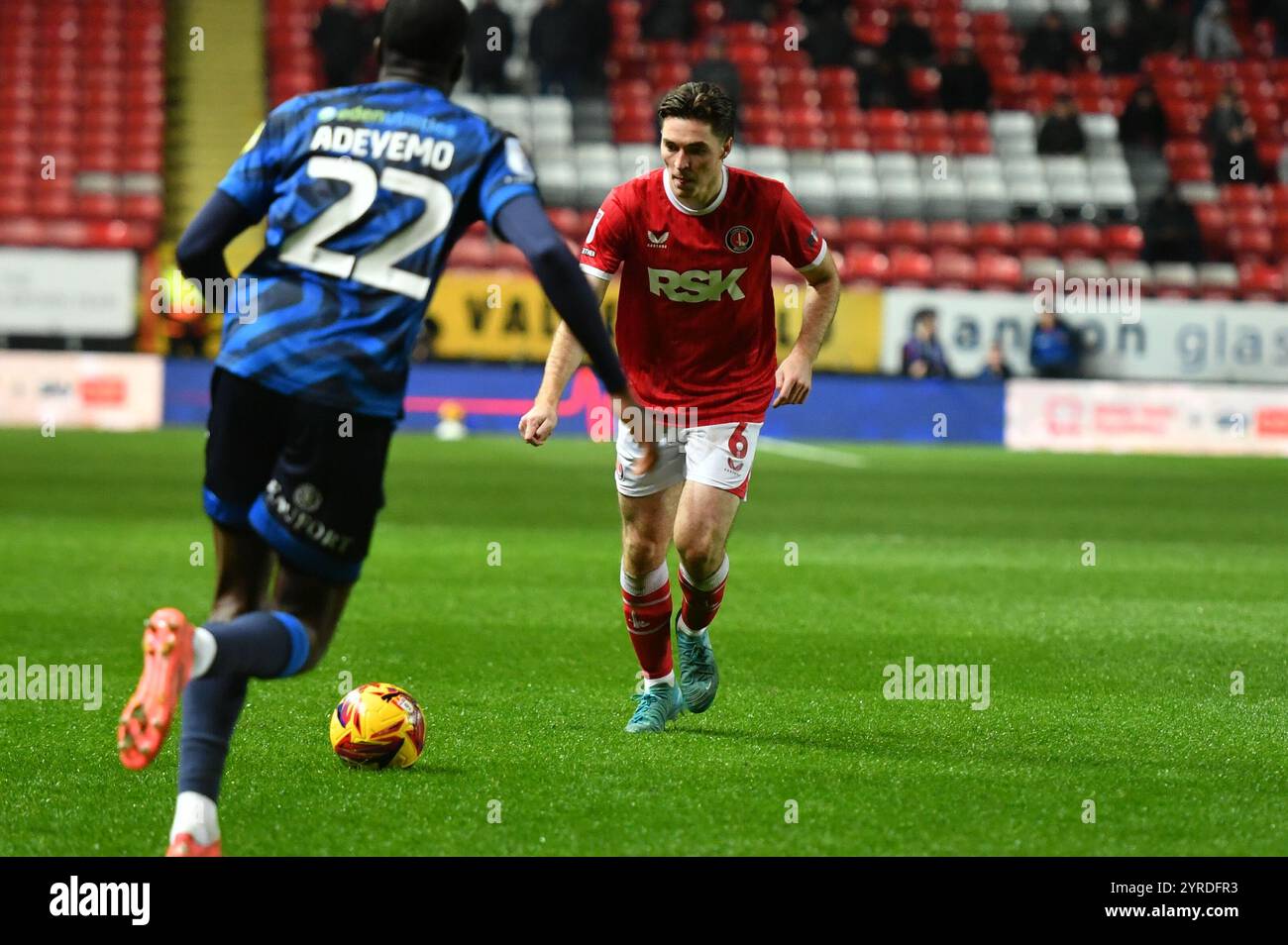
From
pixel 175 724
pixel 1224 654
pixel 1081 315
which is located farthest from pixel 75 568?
pixel 1081 315

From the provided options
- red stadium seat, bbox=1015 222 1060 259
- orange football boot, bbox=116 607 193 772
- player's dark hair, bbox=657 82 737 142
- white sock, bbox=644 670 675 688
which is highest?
player's dark hair, bbox=657 82 737 142

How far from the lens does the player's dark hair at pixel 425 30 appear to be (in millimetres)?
4113

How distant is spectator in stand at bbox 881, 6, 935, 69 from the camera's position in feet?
89.9

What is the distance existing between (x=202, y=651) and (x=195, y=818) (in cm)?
43

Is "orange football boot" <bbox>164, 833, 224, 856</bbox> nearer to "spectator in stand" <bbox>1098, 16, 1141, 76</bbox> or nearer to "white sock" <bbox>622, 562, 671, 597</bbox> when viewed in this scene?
"white sock" <bbox>622, 562, 671, 597</bbox>

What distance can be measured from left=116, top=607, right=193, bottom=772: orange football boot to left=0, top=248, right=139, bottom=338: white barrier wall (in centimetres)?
2014

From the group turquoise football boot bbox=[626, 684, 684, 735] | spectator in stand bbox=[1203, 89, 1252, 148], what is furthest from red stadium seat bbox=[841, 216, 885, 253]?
turquoise football boot bbox=[626, 684, 684, 735]

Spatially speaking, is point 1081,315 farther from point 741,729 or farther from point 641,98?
point 741,729

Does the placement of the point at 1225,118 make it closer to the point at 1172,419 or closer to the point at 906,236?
the point at 906,236

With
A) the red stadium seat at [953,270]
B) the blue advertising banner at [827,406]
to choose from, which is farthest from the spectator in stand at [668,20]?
the blue advertising banner at [827,406]

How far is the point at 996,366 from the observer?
23.3 meters

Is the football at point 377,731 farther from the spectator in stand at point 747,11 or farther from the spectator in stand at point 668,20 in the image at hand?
the spectator in stand at point 747,11

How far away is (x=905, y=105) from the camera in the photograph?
28078 mm

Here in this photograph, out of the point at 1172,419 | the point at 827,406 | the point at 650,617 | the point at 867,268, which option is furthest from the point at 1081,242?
the point at 650,617
